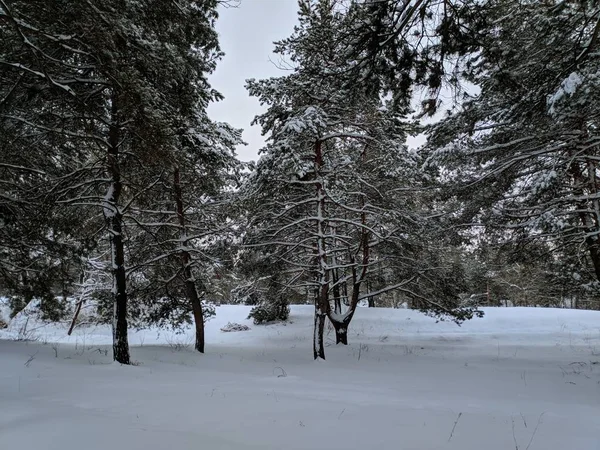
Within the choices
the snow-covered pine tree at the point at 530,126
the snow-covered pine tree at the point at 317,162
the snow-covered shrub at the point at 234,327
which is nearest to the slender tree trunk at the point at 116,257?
the snow-covered pine tree at the point at 317,162

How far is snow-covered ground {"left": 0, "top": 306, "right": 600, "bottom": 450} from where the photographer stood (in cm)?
301

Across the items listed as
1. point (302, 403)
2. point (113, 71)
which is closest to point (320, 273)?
point (302, 403)

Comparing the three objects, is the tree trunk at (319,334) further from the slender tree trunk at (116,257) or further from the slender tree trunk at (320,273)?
the slender tree trunk at (116,257)

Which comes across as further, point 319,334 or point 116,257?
point 319,334

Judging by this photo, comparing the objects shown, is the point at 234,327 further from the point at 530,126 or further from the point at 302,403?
the point at 530,126

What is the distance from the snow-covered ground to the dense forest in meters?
1.90

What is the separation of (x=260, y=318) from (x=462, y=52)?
1710 cm

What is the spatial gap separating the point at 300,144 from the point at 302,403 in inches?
256

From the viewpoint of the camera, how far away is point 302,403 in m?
4.25

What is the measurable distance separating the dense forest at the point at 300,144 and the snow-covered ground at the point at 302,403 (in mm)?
1903

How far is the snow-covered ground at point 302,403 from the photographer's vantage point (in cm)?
301

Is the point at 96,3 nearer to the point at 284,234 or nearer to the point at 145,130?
the point at 145,130

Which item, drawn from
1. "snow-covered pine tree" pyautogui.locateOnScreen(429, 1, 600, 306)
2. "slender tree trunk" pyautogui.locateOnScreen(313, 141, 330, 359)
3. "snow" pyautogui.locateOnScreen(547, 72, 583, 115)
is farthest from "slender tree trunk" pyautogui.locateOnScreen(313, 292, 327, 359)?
"snow" pyautogui.locateOnScreen(547, 72, 583, 115)

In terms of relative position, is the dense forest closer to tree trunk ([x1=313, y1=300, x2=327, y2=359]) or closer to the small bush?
tree trunk ([x1=313, y1=300, x2=327, y2=359])
